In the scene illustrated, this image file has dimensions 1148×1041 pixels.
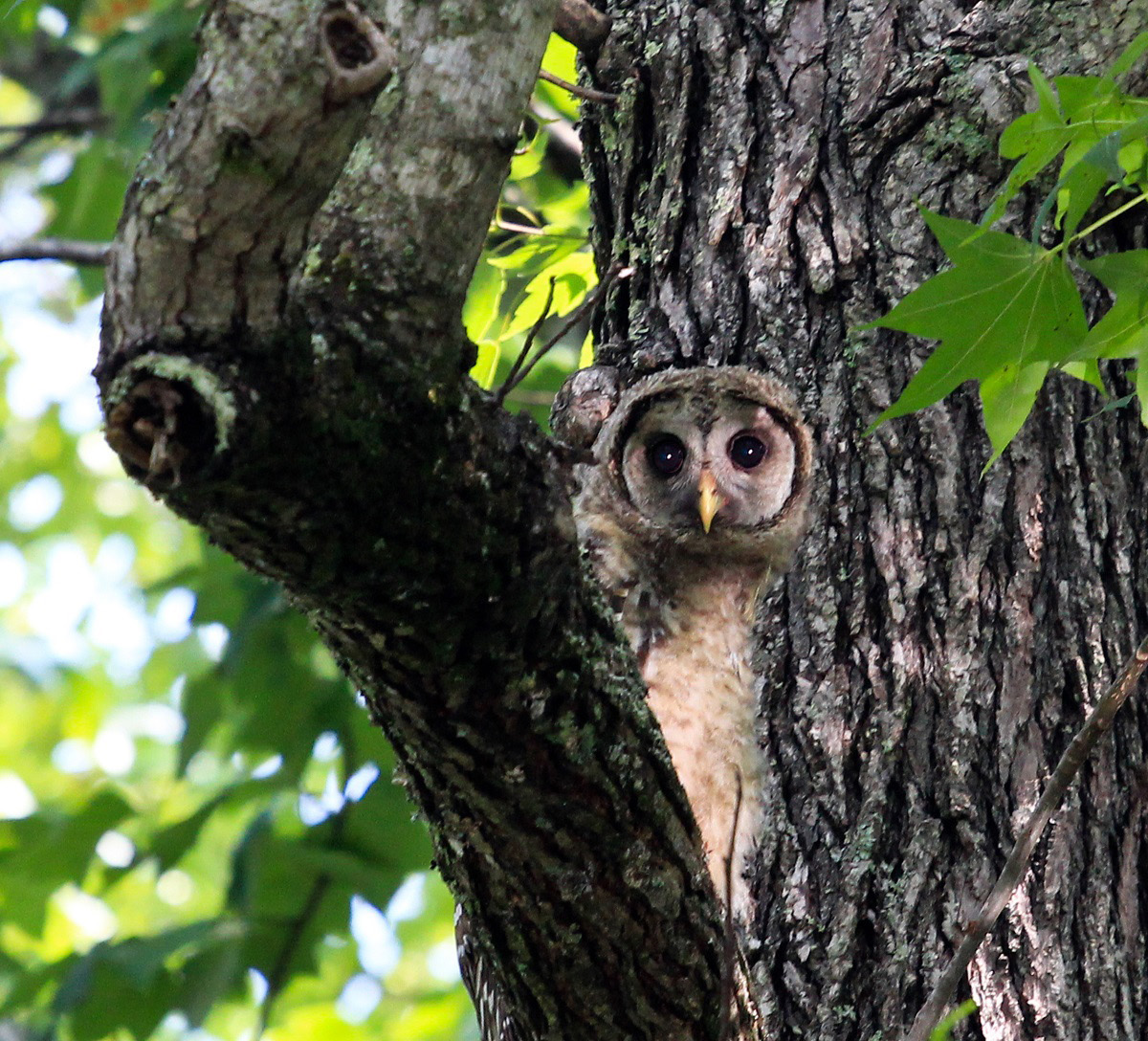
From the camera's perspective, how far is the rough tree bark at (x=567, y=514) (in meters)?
1.04

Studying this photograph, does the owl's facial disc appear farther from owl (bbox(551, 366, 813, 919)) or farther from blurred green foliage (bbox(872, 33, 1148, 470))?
blurred green foliage (bbox(872, 33, 1148, 470))

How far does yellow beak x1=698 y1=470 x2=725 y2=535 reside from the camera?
2553 millimetres

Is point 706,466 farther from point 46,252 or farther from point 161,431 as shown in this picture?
point 161,431

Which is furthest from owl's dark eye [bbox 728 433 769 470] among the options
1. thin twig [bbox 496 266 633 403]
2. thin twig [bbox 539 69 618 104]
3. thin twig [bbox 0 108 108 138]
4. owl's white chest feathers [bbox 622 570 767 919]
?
thin twig [bbox 0 108 108 138]

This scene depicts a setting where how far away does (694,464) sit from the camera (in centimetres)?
259

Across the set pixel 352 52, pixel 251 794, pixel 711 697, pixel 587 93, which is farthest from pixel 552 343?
pixel 251 794

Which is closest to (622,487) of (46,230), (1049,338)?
(1049,338)

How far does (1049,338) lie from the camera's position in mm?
1646

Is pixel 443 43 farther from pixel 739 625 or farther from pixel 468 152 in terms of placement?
pixel 739 625

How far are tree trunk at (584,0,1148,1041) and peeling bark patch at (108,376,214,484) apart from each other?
3.09 feet

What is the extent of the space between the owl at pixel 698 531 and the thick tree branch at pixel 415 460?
0.69 metres

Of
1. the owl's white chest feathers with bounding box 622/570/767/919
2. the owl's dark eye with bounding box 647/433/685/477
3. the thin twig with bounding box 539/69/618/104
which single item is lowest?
the owl's white chest feathers with bounding box 622/570/767/919

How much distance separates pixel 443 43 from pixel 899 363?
1.12m

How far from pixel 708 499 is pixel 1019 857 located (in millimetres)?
1236
